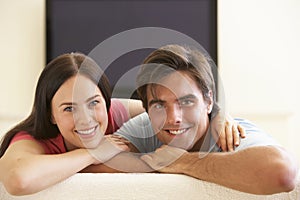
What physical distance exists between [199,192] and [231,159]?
10 centimetres

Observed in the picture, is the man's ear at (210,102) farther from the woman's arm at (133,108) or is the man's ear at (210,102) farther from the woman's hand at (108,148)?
the woman's arm at (133,108)

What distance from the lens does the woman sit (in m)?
1.11

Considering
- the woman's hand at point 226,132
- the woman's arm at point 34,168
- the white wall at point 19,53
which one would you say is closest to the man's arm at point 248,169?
the woman's hand at point 226,132

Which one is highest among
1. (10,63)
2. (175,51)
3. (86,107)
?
(175,51)

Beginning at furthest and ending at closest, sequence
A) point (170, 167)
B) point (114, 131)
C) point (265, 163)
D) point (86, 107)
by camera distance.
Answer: point (114, 131)
point (86, 107)
point (170, 167)
point (265, 163)

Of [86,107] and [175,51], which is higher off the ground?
[175,51]

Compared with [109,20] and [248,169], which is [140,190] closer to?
[248,169]

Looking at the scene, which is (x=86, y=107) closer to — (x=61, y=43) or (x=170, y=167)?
(x=170, y=167)

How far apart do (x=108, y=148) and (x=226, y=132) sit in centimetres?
31

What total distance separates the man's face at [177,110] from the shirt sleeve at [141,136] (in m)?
0.07

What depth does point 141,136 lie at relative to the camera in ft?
4.46

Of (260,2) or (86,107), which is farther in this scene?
(260,2)

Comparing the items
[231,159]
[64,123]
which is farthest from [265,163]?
[64,123]

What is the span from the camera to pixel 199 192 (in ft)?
3.39
